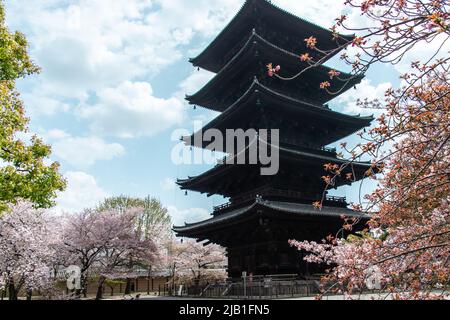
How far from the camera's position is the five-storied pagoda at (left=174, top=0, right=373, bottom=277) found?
18.7m

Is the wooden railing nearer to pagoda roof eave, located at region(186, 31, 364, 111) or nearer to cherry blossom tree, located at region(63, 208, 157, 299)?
pagoda roof eave, located at region(186, 31, 364, 111)

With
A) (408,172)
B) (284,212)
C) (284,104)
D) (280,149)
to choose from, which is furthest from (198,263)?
(408,172)

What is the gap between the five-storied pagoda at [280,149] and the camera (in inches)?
737

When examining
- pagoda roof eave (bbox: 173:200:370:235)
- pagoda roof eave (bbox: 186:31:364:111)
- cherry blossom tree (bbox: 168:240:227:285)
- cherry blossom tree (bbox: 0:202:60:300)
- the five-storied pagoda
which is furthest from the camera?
cherry blossom tree (bbox: 168:240:227:285)

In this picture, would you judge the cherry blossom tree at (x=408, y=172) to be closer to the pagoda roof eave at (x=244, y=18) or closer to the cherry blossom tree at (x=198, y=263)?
the pagoda roof eave at (x=244, y=18)

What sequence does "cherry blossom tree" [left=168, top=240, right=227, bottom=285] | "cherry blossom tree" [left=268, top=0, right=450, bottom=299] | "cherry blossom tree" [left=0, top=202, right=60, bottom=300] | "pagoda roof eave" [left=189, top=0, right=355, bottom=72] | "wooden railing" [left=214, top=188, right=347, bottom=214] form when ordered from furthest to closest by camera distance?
"cherry blossom tree" [left=168, top=240, right=227, bottom=285], "pagoda roof eave" [left=189, top=0, right=355, bottom=72], "cherry blossom tree" [left=0, top=202, right=60, bottom=300], "wooden railing" [left=214, top=188, right=347, bottom=214], "cherry blossom tree" [left=268, top=0, right=450, bottom=299]

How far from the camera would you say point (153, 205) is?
47031 mm

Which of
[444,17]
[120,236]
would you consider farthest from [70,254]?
[444,17]

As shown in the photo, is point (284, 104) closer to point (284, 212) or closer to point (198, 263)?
point (284, 212)

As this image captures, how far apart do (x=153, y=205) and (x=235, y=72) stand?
93.6 ft

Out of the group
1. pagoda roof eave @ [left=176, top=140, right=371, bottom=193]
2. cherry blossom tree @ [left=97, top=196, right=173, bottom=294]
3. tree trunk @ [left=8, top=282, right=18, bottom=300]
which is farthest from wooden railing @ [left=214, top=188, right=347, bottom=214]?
cherry blossom tree @ [left=97, top=196, right=173, bottom=294]
